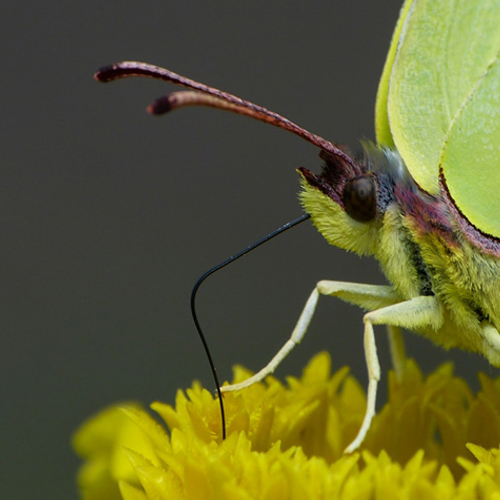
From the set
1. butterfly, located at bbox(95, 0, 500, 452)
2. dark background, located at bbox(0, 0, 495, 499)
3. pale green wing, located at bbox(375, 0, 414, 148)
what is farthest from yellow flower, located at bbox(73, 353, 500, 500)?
dark background, located at bbox(0, 0, 495, 499)

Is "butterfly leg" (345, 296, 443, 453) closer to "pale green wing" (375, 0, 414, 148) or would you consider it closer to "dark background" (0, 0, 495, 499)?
"pale green wing" (375, 0, 414, 148)

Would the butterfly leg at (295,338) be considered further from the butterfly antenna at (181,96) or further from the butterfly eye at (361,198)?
the butterfly antenna at (181,96)

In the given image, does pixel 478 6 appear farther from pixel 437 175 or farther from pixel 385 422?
pixel 385 422

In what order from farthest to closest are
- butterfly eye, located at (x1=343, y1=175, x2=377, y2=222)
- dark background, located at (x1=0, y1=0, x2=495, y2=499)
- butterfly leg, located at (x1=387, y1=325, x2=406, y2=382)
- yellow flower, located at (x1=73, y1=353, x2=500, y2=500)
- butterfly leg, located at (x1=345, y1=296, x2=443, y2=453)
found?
dark background, located at (x1=0, y1=0, x2=495, y2=499) < butterfly leg, located at (x1=387, y1=325, x2=406, y2=382) < butterfly eye, located at (x1=343, y1=175, x2=377, y2=222) < butterfly leg, located at (x1=345, y1=296, x2=443, y2=453) < yellow flower, located at (x1=73, y1=353, x2=500, y2=500)

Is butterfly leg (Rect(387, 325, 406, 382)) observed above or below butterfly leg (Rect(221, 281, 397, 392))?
below

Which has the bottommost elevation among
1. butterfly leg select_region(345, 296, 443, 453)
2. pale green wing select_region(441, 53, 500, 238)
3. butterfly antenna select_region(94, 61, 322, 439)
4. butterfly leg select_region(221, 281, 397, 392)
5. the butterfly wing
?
butterfly leg select_region(345, 296, 443, 453)

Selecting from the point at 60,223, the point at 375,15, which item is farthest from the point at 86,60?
the point at 375,15

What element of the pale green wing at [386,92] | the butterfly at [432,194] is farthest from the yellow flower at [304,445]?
the pale green wing at [386,92]

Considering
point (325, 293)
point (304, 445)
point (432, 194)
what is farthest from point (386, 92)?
point (304, 445)
